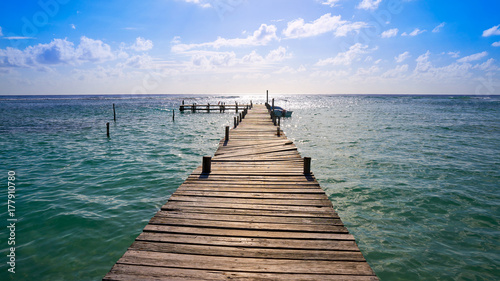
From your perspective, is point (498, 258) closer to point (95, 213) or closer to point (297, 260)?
point (297, 260)

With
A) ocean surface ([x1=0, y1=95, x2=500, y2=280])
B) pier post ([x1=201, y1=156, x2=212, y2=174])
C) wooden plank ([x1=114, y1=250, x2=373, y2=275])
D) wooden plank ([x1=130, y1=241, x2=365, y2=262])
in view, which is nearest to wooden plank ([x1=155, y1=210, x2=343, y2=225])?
wooden plank ([x1=130, y1=241, x2=365, y2=262])

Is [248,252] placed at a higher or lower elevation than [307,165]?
lower

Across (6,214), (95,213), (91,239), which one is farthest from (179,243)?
(6,214)

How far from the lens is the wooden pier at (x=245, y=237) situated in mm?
3334

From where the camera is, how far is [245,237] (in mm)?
4168

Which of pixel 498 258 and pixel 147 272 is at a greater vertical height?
pixel 147 272

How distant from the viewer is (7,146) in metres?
16.9

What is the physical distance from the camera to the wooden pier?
3334 millimetres

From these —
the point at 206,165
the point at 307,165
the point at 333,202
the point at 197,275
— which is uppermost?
the point at 307,165

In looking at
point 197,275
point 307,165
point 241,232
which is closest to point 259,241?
point 241,232

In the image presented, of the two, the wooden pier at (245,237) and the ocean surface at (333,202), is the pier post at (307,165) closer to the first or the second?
the wooden pier at (245,237)

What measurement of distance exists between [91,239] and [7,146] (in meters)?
16.5

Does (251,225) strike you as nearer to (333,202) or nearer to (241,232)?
(241,232)

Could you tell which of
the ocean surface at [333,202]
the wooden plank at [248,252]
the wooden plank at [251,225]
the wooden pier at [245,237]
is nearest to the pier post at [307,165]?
the wooden pier at [245,237]
